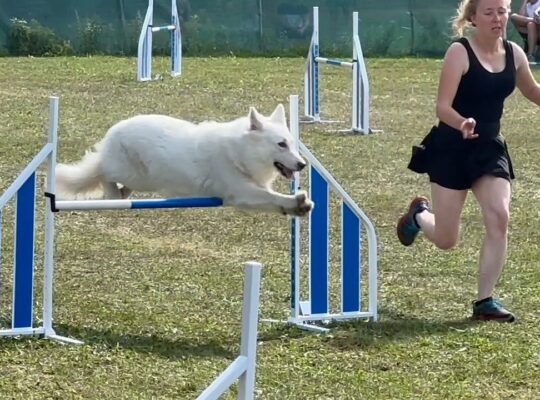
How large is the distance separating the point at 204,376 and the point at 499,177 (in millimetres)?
1849

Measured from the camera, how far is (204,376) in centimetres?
505

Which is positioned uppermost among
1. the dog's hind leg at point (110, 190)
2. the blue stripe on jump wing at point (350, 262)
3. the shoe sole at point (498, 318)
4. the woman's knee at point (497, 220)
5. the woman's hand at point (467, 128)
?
the woman's hand at point (467, 128)

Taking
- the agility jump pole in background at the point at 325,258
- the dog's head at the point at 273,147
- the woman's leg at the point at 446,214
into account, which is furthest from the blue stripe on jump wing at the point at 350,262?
the dog's head at the point at 273,147

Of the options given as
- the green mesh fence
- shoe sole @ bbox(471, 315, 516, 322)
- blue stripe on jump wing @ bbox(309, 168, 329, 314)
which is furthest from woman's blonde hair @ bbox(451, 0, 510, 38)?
the green mesh fence

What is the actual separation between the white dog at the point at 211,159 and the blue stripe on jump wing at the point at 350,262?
46 centimetres

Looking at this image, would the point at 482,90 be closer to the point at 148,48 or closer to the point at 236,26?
the point at 148,48

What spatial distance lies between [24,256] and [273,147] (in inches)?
49.4

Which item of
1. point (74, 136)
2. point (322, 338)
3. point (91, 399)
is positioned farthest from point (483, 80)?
point (74, 136)

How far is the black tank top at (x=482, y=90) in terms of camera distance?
19.3ft

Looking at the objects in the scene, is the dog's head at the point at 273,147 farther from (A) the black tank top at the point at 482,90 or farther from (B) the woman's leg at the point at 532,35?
(B) the woman's leg at the point at 532,35

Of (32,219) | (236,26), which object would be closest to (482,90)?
(32,219)

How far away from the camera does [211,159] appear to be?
571cm

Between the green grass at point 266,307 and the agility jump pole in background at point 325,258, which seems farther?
the agility jump pole in background at point 325,258

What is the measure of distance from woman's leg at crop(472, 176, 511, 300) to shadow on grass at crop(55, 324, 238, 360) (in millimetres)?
1360
